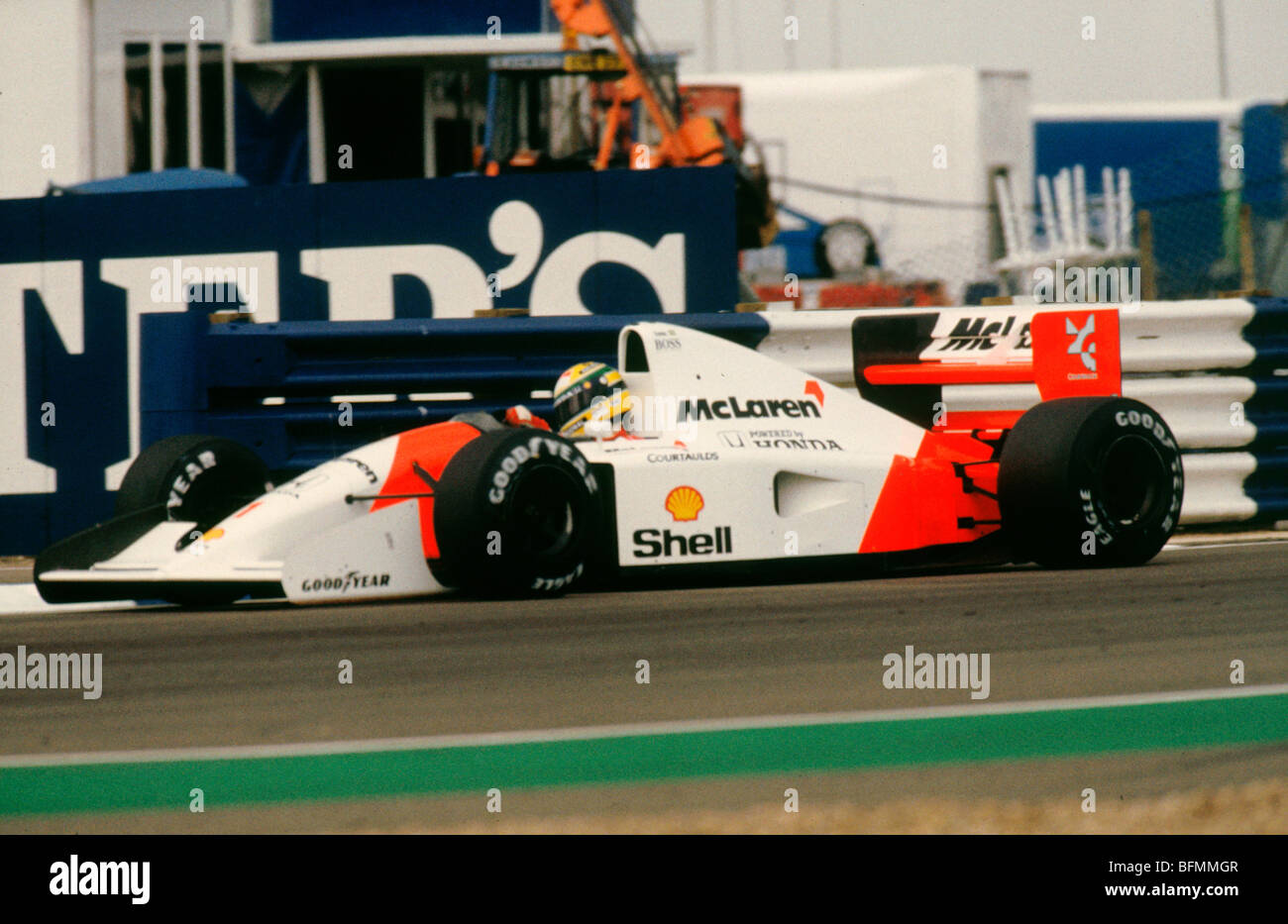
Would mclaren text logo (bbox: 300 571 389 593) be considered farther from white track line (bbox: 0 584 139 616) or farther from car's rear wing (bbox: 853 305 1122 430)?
car's rear wing (bbox: 853 305 1122 430)

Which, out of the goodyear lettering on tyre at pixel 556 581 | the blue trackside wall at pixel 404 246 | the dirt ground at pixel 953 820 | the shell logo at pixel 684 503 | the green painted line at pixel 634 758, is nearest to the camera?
the dirt ground at pixel 953 820

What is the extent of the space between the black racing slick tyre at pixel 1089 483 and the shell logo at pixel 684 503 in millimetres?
1239

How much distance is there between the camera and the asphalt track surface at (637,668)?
10.6ft

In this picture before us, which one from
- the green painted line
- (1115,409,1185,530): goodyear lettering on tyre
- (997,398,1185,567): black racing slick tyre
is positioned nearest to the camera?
the green painted line

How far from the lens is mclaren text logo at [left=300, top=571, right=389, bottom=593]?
220 inches

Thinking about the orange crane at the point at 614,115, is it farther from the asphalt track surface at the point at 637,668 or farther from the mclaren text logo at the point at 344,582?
the asphalt track surface at the point at 637,668

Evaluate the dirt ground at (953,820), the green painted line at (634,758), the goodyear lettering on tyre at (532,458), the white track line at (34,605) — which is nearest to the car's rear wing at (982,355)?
the goodyear lettering on tyre at (532,458)

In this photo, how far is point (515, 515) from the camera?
562cm

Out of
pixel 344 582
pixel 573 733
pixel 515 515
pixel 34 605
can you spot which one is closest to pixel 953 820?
pixel 573 733

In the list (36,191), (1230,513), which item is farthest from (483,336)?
(36,191)

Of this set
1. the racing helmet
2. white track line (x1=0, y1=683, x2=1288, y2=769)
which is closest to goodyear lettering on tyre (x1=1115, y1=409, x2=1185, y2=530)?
the racing helmet

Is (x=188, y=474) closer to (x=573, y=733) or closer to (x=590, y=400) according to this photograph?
(x=590, y=400)

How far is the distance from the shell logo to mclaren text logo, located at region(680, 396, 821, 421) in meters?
0.36

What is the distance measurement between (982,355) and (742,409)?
1264mm
